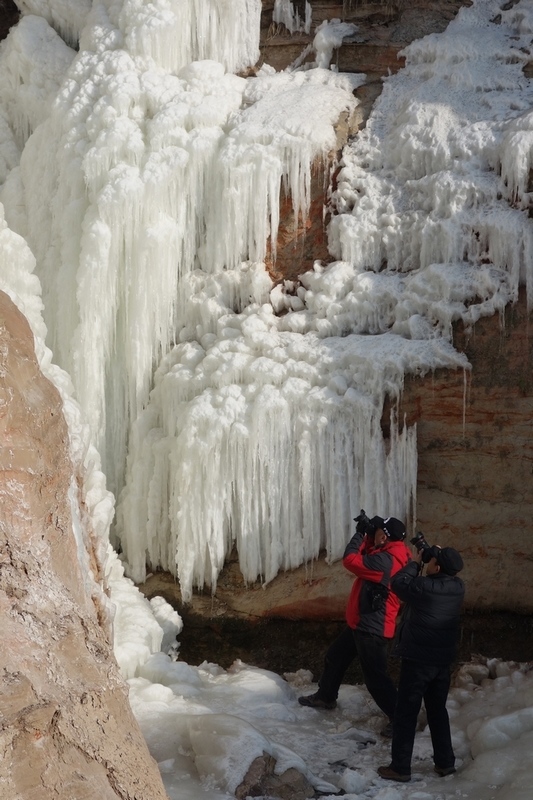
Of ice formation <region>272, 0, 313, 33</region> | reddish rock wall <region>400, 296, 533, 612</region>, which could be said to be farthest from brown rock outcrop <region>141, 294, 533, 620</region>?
ice formation <region>272, 0, 313, 33</region>

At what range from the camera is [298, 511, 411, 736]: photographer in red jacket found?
714cm

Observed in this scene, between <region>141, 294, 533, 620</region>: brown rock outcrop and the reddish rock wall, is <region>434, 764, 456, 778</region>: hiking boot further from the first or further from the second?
the reddish rock wall

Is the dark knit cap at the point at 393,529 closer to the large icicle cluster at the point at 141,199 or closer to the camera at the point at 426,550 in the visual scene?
the camera at the point at 426,550

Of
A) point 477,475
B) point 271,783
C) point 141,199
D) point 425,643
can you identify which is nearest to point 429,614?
point 425,643

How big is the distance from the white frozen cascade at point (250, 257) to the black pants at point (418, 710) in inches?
105

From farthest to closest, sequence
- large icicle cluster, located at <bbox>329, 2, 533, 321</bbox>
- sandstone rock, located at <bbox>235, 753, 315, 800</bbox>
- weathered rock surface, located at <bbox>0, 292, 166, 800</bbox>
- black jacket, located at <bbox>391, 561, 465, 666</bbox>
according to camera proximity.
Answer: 1. large icicle cluster, located at <bbox>329, 2, 533, 321</bbox>
2. black jacket, located at <bbox>391, 561, 465, 666</bbox>
3. sandstone rock, located at <bbox>235, 753, 315, 800</bbox>
4. weathered rock surface, located at <bbox>0, 292, 166, 800</bbox>

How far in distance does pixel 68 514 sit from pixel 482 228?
5.02 meters

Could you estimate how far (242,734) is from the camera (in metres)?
6.40

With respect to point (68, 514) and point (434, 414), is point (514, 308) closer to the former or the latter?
point (434, 414)

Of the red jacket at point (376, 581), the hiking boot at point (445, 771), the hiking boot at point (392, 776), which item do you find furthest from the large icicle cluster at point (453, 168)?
the hiking boot at point (392, 776)

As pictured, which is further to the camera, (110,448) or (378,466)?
(110,448)

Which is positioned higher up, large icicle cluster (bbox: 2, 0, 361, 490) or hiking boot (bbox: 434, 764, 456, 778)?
large icicle cluster (bbox: 2, 0, 361, 490)

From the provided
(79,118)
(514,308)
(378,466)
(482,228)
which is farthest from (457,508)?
(79,118)

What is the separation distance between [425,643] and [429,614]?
7.3 inches
